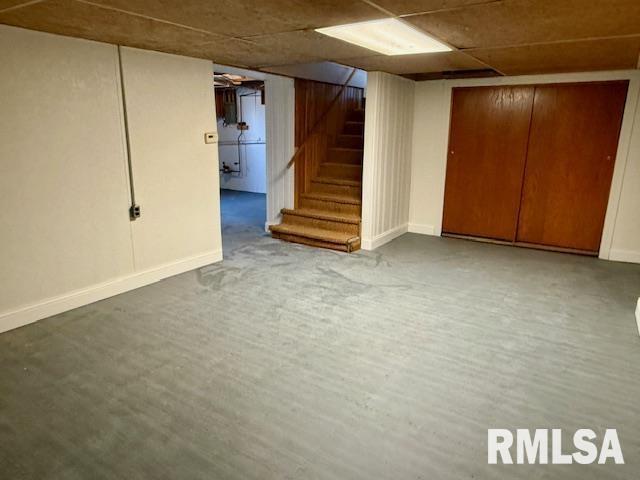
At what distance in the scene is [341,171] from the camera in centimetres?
604

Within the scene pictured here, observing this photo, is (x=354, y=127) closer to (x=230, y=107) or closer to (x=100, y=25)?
(x=230, y=107)

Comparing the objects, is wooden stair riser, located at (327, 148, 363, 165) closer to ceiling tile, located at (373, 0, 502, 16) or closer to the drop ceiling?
the drop ceiling

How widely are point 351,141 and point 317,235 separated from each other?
1862mm

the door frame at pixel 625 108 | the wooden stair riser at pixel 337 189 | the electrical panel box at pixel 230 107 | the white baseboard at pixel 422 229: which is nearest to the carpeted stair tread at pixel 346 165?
the wooden stair riser at pixel 337 189

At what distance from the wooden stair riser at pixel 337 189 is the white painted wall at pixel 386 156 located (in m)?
0.43

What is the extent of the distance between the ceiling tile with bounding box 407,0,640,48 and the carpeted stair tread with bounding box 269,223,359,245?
8.29 feet

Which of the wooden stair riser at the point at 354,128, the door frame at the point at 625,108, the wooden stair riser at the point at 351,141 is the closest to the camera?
the door frame at the point at 625,108

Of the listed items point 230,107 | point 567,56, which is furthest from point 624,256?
point 230,107

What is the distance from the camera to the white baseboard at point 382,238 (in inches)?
209

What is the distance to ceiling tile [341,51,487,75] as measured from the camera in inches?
153

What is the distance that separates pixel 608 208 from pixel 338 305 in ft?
11.6

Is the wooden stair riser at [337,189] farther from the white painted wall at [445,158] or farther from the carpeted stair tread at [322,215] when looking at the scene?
the white painted wall at [445,158]

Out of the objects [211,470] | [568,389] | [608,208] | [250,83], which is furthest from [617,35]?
[250,83]

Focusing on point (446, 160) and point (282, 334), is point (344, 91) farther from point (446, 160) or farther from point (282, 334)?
point (282, 334)
